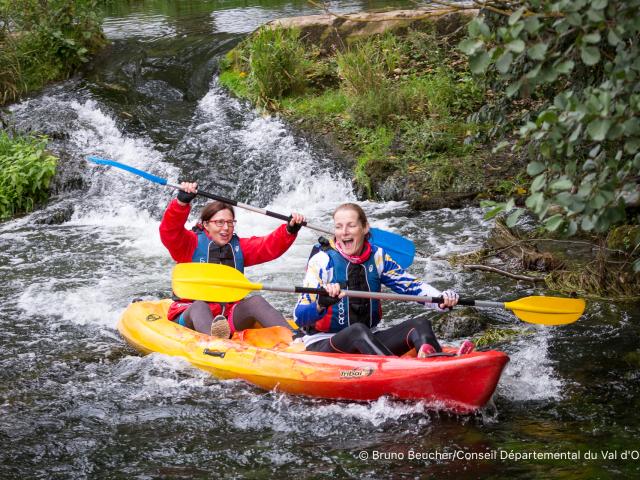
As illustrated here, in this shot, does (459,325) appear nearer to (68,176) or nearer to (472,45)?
(472,45)

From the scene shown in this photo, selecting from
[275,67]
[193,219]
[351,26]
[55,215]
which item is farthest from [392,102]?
[55,215]

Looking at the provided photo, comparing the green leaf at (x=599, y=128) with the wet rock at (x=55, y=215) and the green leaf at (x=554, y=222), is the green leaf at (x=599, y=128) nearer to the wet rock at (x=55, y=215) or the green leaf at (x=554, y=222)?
the green leaf at (x=554, y=222)

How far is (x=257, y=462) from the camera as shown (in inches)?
155

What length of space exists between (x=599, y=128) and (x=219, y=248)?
2.98 metres

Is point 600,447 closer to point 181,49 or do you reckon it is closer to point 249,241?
point 249,241

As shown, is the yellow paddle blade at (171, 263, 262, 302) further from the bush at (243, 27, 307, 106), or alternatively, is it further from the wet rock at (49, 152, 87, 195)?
the bush at (243, 27, 307, 106)

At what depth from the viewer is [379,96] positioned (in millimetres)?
9273

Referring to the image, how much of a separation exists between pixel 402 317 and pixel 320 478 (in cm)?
233

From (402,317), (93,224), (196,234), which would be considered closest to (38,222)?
(93,224)

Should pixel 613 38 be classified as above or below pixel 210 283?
above

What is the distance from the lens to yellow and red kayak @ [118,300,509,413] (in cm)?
418

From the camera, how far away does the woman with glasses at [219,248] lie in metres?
5.17

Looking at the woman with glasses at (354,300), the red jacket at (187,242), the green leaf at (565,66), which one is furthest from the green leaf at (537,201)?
the red jacket at (187,242)

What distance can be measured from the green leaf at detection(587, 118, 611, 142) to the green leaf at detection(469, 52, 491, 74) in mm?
453
